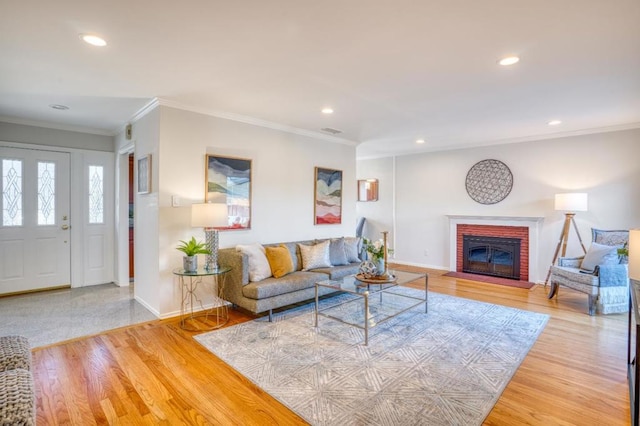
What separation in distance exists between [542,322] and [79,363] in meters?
4.59

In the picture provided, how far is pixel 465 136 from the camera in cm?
550

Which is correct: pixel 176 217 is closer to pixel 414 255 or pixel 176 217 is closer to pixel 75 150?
pixel 75 150

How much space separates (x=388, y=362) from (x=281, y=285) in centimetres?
143

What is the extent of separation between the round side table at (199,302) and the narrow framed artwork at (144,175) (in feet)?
3.51

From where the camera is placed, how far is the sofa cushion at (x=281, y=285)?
343 cm

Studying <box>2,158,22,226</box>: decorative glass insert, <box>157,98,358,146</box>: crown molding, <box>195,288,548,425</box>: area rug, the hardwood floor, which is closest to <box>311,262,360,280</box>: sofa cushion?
<box>195,288,548,425</box>: area rug

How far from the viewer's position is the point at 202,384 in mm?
2357

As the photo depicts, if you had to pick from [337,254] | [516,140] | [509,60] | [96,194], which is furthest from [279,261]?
[516,140]

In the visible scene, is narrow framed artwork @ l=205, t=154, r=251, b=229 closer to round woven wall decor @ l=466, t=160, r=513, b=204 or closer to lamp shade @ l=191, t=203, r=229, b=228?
lamp shade @ l=191, t=203, r=229, b=228

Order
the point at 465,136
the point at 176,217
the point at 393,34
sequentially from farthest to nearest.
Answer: the point at 465,136 → the point at 176,217 → the point at 393,34

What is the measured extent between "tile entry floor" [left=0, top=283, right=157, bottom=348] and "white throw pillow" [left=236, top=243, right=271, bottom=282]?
1244 mm

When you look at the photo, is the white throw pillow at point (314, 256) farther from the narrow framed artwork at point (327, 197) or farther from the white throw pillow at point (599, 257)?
the white throw pillow at point (599, 257)

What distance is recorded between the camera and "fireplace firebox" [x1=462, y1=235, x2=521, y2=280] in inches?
226

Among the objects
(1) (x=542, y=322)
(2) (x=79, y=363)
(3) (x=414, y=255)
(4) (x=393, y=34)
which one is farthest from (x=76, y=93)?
(3) (x=414, y=255)
